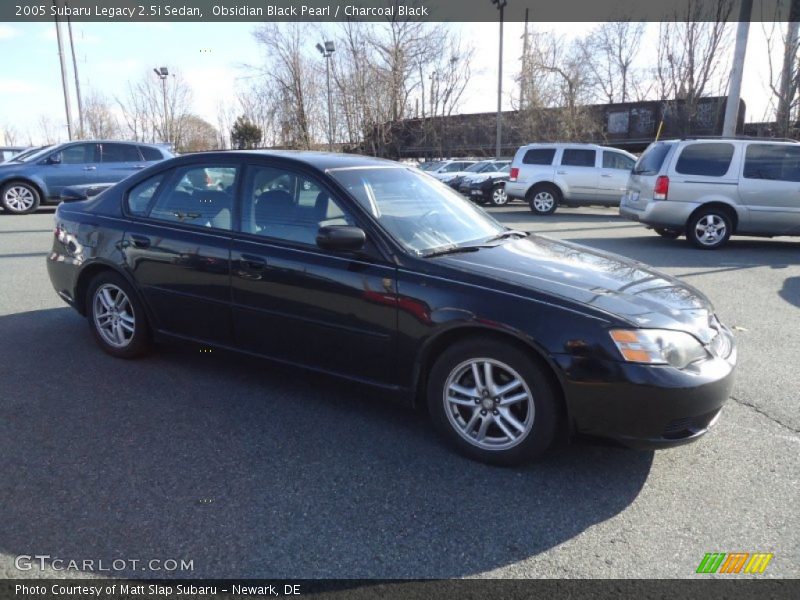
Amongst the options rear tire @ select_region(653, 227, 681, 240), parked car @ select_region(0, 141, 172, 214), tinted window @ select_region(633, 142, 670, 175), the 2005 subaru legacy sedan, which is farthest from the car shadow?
parked car @ select_region(0, 141, 172, 214)

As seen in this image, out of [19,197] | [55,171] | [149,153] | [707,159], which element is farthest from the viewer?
[149,153]

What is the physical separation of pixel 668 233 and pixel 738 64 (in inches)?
257

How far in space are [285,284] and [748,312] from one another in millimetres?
5070

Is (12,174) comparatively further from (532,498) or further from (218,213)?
(532,498)

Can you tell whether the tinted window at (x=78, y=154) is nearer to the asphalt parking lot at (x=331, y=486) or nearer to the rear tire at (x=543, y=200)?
the rear tire at (x=543, y=200)

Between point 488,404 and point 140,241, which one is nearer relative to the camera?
point 488,404

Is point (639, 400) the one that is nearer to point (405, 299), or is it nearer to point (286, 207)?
point (405, 299)

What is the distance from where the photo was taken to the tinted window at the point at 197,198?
4082 mm

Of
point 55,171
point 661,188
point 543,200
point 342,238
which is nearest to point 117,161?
point 55,171

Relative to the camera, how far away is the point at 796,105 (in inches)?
837

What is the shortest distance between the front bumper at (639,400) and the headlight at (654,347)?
0.04 m

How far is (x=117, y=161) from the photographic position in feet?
49.1

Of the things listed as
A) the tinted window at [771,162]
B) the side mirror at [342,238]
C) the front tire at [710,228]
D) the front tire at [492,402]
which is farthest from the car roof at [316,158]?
the tinted window at [771,162]

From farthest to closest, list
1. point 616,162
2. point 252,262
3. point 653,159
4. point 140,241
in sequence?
point 616,162 < point 653,159 < point 140,241 < point 252,262
